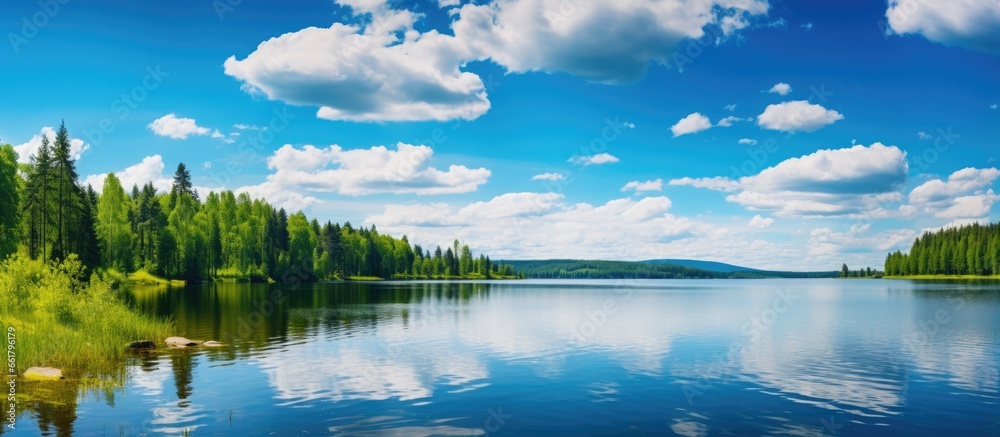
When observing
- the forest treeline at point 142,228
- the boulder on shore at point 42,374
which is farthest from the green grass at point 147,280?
the boulder on shore at point 42,374

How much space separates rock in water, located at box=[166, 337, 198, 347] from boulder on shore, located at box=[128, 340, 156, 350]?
1372mm

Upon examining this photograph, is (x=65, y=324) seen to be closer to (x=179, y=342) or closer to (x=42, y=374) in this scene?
(x=179, y=342)

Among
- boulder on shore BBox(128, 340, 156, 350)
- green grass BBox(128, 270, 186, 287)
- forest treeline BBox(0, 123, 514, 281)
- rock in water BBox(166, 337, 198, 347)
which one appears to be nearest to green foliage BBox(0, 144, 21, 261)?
forest treeline BBox(0, 123, 514, 281)

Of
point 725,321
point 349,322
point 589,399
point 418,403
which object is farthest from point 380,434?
point 725,321

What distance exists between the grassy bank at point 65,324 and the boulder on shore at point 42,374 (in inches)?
25.6

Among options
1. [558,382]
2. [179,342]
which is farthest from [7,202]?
[558,382]

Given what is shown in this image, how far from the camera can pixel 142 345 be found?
39.9 meters

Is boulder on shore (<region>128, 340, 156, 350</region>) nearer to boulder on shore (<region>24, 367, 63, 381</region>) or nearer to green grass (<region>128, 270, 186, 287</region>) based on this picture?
boulder on shore (<region>24, 367, 63, 381</region>)

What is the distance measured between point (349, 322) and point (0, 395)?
3586 cm

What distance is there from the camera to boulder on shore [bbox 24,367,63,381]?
28609 millimetres

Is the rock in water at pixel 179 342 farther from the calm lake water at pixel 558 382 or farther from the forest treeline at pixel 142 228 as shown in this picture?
the forest treeline at pixel 142 228

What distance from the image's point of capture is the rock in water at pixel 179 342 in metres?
41.9

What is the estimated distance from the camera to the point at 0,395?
2577 centimetres

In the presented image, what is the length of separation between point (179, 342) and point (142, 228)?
115392 mm
